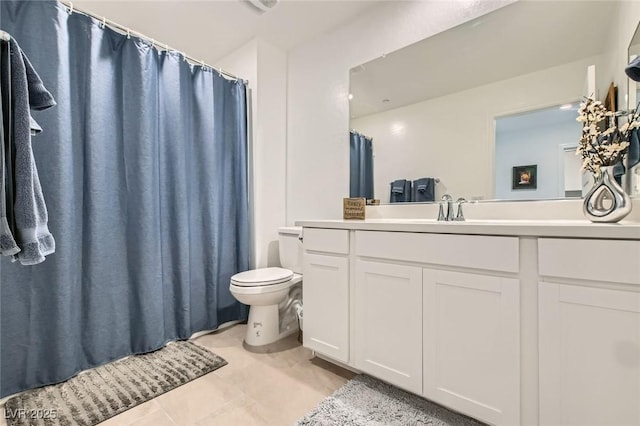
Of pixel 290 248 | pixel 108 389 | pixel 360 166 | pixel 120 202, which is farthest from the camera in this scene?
pixel 290 248

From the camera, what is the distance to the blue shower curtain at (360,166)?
2.00m

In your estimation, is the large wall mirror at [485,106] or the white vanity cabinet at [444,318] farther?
the large wall mirror at [485,106]

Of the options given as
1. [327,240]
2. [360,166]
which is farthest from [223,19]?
[327,240]

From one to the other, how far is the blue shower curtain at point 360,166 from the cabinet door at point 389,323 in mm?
761

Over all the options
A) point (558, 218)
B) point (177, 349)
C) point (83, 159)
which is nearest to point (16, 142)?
point (83, 159)

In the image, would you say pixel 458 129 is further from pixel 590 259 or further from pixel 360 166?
pixel 590 259

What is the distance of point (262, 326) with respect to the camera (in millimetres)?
1854

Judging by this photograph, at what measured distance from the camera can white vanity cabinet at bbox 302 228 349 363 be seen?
4.70ft

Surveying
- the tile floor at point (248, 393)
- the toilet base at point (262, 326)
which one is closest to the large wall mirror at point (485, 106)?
the toilet base at point (262, 326)

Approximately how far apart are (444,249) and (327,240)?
59 centimetres

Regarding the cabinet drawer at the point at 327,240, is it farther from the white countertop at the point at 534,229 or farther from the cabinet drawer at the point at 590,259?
the cabinet drawer at the point at 590,259

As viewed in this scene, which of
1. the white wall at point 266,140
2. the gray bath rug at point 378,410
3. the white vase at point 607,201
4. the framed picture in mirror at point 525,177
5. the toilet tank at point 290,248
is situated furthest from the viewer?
the white wall at point 266,140

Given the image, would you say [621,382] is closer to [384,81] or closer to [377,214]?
[377,214]

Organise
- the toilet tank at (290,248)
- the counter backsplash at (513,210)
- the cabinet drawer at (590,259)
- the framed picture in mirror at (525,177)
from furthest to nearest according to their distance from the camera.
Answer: the toilet tank at (290,248) < the framed picture in mirror at (525,177) < the counter backsplash at (513,210) < the cabinet drawer at (590,259)
